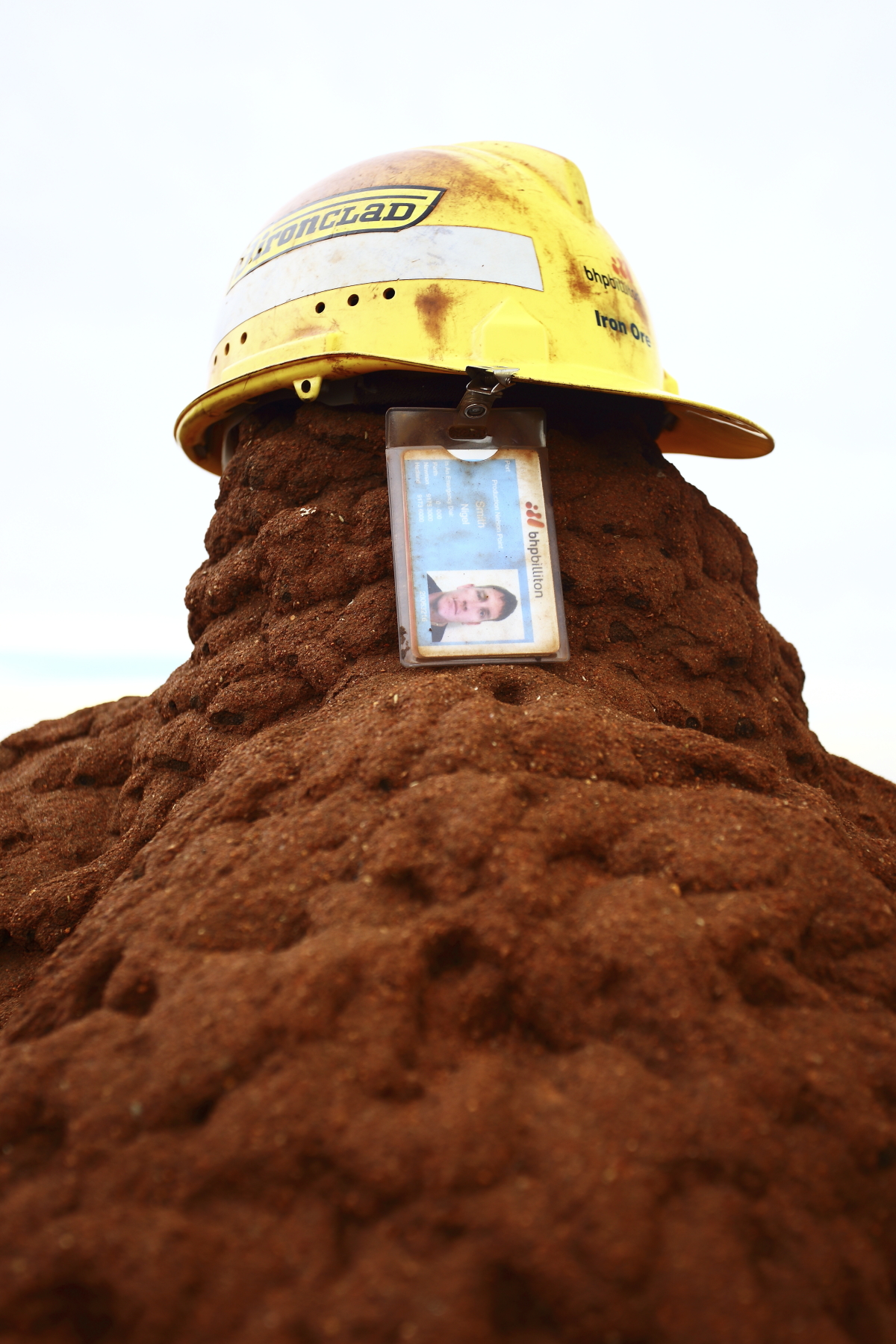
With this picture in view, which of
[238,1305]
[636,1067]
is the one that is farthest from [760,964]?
[238,1305]

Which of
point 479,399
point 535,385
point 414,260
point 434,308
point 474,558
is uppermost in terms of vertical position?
point 414,260

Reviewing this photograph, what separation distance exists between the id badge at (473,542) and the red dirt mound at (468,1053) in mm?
141

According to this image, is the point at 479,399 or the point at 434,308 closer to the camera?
the point at 479,399

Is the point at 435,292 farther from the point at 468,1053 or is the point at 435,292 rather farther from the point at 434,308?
the point at 468,1053

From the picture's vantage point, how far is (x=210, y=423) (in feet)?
11.4

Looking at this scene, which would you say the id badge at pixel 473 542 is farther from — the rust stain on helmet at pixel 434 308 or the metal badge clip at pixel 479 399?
the rust stain on helmet at pixel 434 308

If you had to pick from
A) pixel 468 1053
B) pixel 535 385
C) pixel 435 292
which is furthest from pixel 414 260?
pixel 468 1053

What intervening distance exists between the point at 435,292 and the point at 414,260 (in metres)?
0.14

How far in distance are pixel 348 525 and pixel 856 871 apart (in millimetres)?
1778

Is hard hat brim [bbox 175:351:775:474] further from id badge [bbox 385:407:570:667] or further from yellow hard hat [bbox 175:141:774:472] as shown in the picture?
id badge [bbox 385:407:570:667]

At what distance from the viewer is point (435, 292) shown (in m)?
2.94

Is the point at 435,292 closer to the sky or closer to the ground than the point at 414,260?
closer to the ground

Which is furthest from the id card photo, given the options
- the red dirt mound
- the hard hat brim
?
the hard hat brim

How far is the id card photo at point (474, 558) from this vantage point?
265 cm
